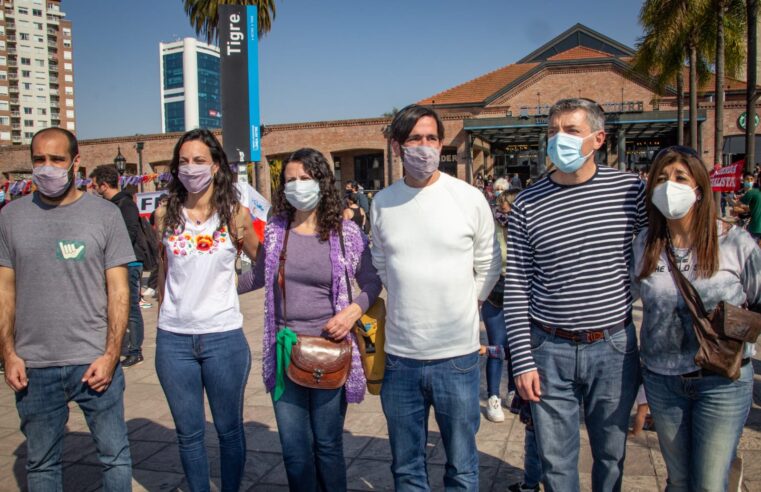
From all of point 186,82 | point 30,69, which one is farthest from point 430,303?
point 186,82

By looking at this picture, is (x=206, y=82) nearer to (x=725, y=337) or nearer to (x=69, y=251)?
(x=69, y=251)

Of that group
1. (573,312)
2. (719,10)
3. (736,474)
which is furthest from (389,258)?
(719,10)

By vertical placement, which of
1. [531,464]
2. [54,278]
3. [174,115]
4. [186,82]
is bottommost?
[531,464]

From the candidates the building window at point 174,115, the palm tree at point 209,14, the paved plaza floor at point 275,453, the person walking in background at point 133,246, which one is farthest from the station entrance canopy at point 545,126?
the building window at point 174,115

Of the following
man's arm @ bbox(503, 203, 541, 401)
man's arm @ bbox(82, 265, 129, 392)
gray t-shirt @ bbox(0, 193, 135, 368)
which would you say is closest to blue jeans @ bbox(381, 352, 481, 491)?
man's arm @ bbox(503, 203, 541, 401)

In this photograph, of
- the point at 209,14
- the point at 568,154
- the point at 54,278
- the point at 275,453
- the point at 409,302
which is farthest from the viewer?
the point at 209,14

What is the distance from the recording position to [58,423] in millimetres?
2701

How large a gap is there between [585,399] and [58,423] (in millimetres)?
2363

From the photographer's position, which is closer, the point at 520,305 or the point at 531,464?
the point at 520,305

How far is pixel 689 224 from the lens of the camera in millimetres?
2379

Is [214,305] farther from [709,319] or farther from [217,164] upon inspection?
[709,319]

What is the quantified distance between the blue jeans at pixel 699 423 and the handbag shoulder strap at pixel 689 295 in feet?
0.82

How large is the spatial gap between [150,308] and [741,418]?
30.2 feet

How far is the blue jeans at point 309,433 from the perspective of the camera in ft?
9.07
